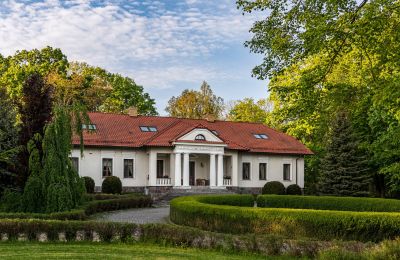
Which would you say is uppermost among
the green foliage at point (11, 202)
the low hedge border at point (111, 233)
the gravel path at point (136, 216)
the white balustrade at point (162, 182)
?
the white balustrade at point (162, 182)

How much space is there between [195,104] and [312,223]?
42065 mm

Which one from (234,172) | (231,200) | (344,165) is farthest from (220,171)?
(231,200)

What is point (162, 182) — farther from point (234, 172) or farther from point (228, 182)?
point (234, 172)

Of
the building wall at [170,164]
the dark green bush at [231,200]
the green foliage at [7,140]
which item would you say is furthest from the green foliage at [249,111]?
the green foliage at [7,140]

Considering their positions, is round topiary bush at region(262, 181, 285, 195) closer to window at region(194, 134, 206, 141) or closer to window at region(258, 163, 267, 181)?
window at region(258, 163, 267, 181)

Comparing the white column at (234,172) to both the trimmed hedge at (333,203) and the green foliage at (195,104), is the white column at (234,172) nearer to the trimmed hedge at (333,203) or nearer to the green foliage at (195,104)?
the trimmed hedge at (333,203)

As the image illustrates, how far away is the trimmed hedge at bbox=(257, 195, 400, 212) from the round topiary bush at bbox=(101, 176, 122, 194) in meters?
9.85

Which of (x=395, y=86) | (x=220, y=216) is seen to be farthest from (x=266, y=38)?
(x=220, y=216)

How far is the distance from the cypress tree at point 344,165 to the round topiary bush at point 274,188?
2529 millimetres

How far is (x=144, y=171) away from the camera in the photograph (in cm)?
3391

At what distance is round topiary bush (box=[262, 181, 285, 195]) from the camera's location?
3400 centimetres

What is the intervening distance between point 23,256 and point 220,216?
23.9 ft

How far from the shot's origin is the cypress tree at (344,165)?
32781 millimetres

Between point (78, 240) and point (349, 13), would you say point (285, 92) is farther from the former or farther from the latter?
point (78, 240)
